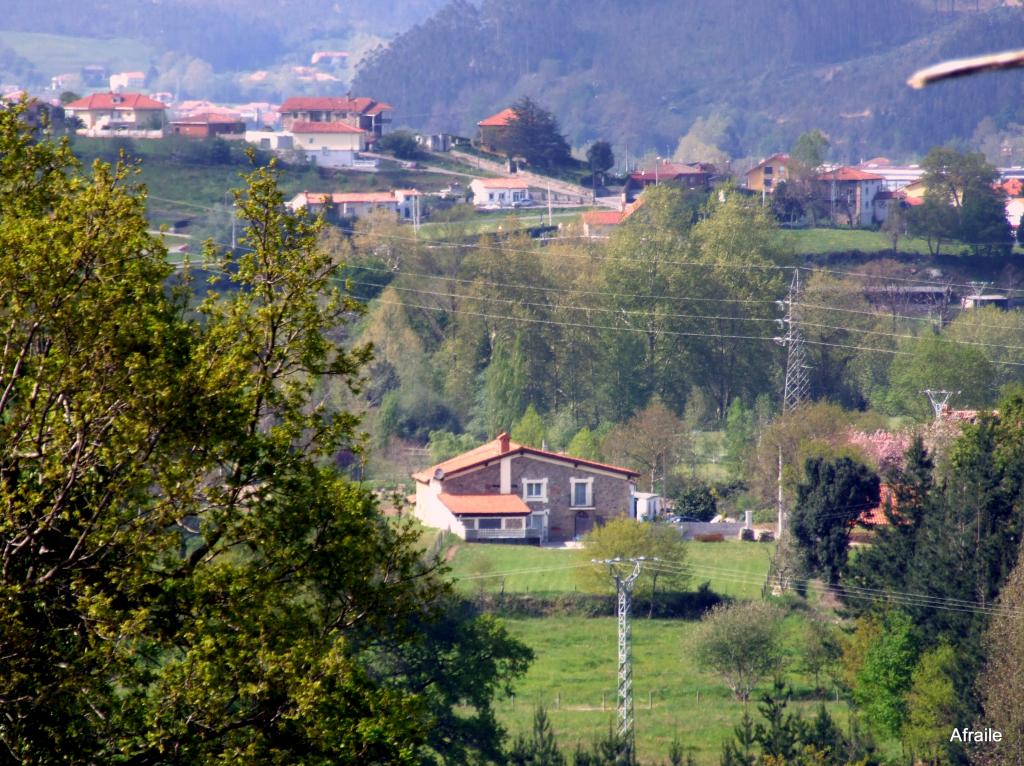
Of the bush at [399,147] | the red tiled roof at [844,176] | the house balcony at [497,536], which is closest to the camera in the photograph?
the house balcony at [497,536]

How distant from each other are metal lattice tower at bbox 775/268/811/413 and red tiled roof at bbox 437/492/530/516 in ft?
35.7

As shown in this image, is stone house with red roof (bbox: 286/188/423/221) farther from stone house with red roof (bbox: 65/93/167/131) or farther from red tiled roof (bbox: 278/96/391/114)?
red tiled roof (bbox: 278/96/391/114)

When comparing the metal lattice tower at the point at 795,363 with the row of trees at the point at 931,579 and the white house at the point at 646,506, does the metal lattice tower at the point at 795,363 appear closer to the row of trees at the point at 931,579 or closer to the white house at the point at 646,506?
the white house at the point at 646,506

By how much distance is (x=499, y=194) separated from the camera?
273ft

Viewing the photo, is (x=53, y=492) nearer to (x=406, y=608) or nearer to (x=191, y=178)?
(x=406, y=608)

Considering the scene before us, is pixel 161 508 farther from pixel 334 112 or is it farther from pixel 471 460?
pixel 334 112

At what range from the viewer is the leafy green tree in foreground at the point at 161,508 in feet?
22.7

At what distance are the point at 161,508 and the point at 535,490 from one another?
32.1m

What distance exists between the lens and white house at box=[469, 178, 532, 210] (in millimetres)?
82269

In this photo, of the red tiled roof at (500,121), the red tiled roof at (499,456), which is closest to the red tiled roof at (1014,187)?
the red tiled roof at (500,121)

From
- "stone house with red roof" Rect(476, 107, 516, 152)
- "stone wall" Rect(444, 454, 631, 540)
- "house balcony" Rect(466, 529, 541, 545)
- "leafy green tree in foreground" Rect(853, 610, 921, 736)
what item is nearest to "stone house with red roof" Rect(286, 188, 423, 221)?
"stone house with red roof" Rect(476, 107, 516, 152)

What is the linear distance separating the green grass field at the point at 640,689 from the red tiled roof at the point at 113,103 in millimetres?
68311

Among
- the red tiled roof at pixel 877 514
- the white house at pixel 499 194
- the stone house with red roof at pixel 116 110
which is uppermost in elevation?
the stone house with red roof at pixel 116 110

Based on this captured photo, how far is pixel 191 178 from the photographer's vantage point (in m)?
75.0
